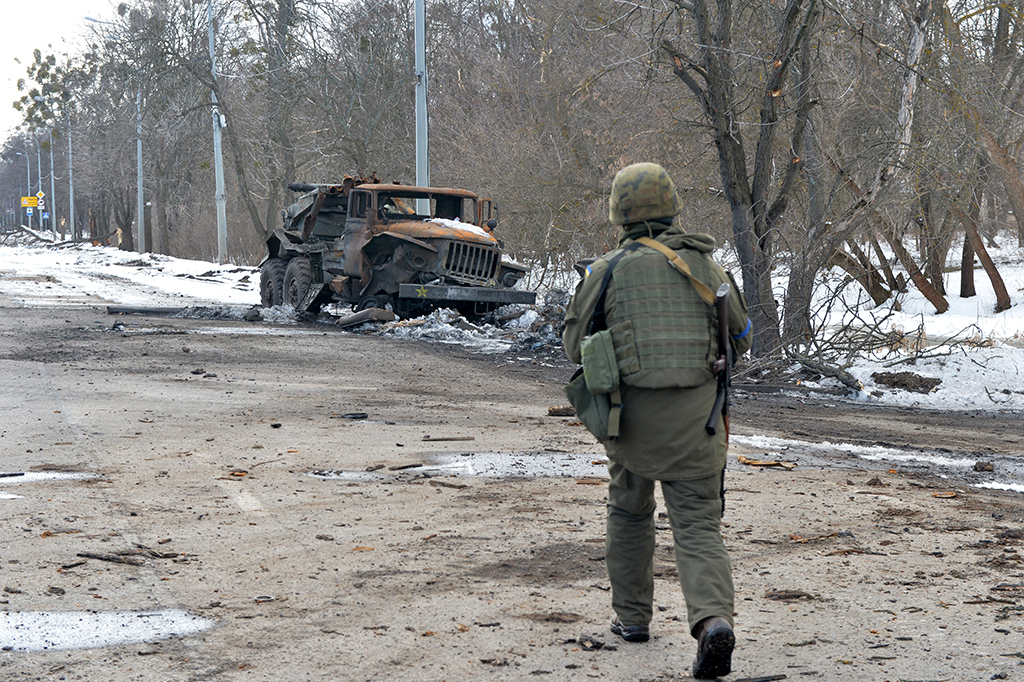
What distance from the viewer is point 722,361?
381 cm

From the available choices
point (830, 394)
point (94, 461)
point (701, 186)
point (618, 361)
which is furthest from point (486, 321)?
point (618, 361)

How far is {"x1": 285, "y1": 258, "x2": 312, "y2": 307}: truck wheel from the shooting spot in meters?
20.5

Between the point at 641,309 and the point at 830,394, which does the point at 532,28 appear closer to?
the point at 830,394

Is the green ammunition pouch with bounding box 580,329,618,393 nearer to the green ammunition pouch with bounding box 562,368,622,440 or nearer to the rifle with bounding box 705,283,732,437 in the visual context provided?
the green ammunition pouch with bounding box 562,368,622,440

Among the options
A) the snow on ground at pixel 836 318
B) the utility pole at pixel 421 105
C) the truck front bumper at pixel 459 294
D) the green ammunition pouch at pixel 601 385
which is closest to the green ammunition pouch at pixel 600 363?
the green ammunition pouch at pixel 601 385

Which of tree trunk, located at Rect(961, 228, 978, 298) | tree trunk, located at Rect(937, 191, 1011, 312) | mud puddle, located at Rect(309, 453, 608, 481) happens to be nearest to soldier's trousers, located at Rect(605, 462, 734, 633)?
mud puddle, located at Rect(309, 453, 608, 481)

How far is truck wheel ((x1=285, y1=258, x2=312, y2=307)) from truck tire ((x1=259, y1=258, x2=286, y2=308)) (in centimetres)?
30

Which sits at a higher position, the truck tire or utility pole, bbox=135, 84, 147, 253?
utility pole, bbox=135, 84, 147, 253

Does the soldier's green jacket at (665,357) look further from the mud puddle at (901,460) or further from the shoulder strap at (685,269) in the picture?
the mud puddle at (901,460)

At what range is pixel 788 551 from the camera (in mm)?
5141

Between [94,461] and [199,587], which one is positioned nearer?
[199,587]

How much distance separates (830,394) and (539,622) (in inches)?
329

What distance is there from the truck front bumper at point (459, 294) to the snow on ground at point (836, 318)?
0.35 meters

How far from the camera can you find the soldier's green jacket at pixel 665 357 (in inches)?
147
